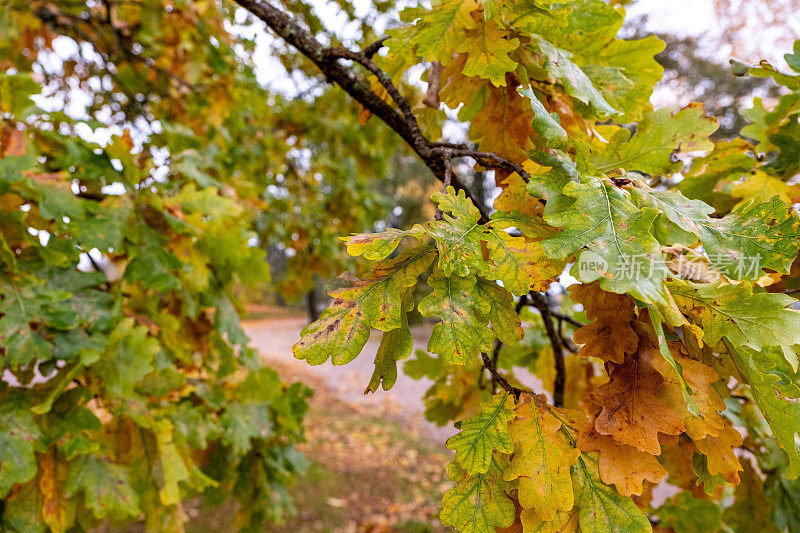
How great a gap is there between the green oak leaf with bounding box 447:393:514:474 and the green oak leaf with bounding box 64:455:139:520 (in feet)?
3.22

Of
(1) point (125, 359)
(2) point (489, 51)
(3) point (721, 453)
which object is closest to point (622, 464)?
(3) point (721, 453)

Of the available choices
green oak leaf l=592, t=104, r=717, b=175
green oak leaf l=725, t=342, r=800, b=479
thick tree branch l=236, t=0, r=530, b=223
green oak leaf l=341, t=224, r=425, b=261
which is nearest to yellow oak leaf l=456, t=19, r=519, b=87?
thick tree branch l=236, t=0, r=530, b=223

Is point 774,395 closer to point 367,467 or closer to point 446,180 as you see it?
point 446,180

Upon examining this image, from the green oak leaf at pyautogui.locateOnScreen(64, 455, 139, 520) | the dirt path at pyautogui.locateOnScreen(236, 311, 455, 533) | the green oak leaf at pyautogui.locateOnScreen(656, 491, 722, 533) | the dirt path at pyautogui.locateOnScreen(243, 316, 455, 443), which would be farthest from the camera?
the dirt path at pyautogui.locateOnScreen(243, 316, 455, 443)

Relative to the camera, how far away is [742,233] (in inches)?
25.7

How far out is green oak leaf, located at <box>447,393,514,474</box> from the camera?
2.16ft

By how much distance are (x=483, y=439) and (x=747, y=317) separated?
405 mm

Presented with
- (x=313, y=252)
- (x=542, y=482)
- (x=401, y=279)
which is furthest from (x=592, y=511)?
(x=313, y=252)

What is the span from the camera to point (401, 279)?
688 millimetres

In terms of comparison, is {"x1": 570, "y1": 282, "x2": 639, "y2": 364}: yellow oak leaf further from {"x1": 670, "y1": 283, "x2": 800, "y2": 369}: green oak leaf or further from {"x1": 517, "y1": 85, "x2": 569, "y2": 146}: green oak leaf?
{"x1": 517, "y1": 85, "x2": 569, "y2": 146}: green oak leaf

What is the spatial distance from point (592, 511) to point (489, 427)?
18 cm

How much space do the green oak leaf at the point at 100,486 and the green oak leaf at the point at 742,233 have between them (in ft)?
4.47

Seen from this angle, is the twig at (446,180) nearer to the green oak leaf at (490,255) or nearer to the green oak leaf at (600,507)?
the green oak leaf at (490,255)

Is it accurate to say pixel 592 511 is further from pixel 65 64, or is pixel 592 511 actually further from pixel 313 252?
pixel 65 64
